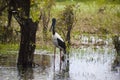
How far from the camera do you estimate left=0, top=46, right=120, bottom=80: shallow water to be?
18417 millimetres

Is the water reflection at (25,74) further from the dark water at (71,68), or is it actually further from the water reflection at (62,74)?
the water reflection at (62,74)

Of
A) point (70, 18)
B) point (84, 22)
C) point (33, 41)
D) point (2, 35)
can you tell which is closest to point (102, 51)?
point (70, 18)

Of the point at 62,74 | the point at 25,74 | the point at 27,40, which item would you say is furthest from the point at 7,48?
the point at 25,74

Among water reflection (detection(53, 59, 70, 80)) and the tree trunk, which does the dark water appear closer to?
water reflection (detection(53, 59, 70, 80))

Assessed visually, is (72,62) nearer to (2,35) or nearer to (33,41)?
(33,41)

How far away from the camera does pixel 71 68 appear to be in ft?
67.7

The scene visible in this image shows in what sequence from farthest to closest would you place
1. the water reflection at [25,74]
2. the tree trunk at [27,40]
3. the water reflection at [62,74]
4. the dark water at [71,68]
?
1. the tree trunk at [27,40]
2. the dark water at [71,68]
3. the water reflection at [62,74]
4. the water reflection at [25,74]

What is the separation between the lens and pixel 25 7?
19.4 m

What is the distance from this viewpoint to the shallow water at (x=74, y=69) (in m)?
18.4

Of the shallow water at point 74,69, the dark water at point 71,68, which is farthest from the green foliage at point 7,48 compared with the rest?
the shallow water at point 74,69

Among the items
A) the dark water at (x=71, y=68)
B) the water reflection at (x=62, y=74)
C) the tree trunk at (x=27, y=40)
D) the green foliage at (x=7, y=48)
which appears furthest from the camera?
the green foliage at (x=7, y=48)

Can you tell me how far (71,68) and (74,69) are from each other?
231mm

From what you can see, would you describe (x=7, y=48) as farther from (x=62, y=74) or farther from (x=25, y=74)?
(x=25, y=74)

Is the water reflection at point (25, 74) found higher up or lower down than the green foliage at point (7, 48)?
lower down
